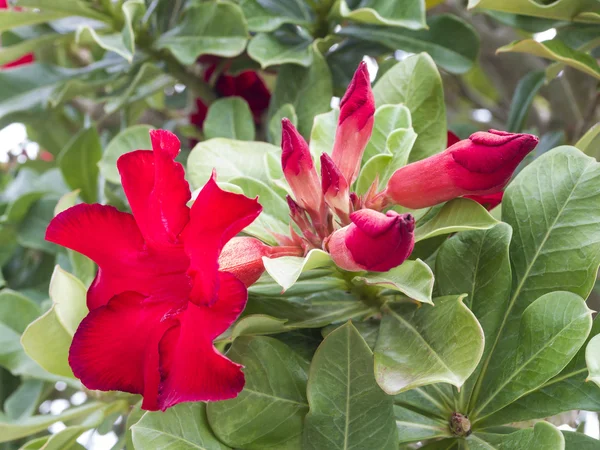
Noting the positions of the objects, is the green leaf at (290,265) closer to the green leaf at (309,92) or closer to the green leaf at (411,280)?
the green leaf at (411,280)

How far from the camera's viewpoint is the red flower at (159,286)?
1.89 ft

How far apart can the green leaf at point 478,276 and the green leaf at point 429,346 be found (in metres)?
0.05

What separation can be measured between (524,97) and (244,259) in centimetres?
66

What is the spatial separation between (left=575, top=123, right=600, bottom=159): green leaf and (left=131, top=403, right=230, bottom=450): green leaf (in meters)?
0.52

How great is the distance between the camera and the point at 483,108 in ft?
5.58

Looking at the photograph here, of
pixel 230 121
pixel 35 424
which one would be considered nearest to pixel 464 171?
pixel 230 121

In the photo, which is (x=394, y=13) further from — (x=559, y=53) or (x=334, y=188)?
(x=334, y=188)

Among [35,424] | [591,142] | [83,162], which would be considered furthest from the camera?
[83,162]

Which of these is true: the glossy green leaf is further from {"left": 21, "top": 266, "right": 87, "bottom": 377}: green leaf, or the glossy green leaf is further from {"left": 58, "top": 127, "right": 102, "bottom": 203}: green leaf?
{"left": 58, "top": 127, "right": 102, "bottom": 203}: green leaf

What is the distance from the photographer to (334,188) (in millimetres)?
639

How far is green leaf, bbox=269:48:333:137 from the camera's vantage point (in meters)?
0.99

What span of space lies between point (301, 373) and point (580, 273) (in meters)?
0.29

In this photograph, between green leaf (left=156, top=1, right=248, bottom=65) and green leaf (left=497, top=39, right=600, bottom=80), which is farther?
green leaf (left=156, top=1, right=248, bottom=65)

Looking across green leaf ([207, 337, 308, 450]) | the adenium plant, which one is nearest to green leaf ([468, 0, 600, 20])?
the adenium plant
